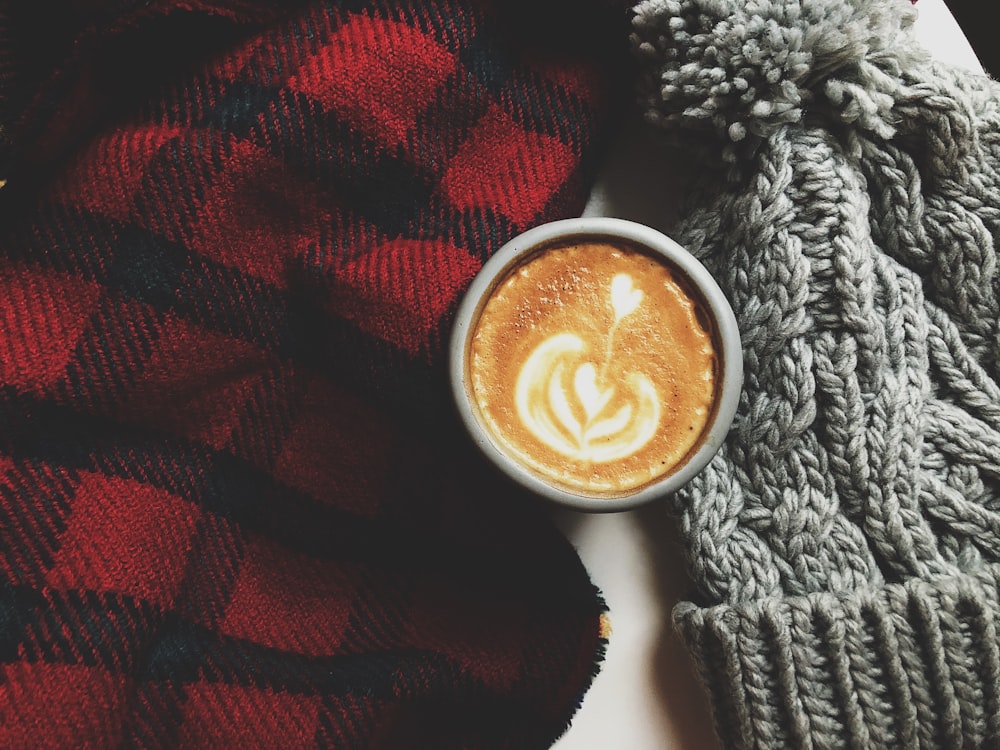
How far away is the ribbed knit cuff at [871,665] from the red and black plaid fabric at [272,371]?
0.13 m

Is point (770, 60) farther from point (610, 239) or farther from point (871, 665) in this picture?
point (871, 665)

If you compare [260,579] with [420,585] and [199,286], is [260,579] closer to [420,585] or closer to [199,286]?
[420,585]

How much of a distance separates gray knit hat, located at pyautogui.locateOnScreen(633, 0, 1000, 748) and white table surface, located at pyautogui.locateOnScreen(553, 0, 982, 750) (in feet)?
0.16

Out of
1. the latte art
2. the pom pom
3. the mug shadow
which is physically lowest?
the mug shadow

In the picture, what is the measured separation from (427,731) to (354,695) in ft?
0.25

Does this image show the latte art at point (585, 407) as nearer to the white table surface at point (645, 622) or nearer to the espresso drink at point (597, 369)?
the espresso drink at point (597, 369)

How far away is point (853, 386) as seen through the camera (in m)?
0.61

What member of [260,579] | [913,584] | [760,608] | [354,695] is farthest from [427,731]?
[913,584]

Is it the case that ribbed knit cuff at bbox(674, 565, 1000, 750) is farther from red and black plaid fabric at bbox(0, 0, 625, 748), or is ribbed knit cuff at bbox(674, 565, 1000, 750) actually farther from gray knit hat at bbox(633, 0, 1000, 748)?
red and black plaid fabric at bbox(0, 0, 625, 748)

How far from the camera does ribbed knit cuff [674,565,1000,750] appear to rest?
1.98 ft

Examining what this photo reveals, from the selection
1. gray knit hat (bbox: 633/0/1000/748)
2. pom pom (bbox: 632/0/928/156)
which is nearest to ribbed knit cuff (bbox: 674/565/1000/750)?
gray knit hat (bbox: 633/0/1000/748)

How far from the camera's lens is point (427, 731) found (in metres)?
0.68

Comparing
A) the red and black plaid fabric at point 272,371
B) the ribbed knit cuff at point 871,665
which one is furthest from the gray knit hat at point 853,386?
the red and black plaid fabric at point 272,371

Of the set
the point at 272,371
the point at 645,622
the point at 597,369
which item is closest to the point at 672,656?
the point at 645,622
